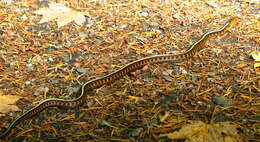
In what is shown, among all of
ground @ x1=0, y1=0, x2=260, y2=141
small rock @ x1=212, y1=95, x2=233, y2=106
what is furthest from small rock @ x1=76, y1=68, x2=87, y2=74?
small rock @ x1=212, y1=95, x2=233, y2=106

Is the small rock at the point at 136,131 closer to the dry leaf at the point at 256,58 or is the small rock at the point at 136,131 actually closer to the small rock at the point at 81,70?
the small rock at the point at 81,70

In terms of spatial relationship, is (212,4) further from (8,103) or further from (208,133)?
(8,103)

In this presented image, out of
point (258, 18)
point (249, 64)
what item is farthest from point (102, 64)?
point (258, 18)

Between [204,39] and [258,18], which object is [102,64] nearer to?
[204,39]

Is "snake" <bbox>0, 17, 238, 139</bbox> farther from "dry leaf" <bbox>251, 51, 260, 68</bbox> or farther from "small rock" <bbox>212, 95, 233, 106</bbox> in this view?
"small rock" <bbox>212, 95, 233, 106</bbox>

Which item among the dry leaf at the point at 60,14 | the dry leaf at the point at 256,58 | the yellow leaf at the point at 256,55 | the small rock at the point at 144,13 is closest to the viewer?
the dry leaf at the point at 256,58

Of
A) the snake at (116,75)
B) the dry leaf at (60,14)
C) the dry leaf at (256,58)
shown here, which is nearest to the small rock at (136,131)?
the snake at (116,75)
